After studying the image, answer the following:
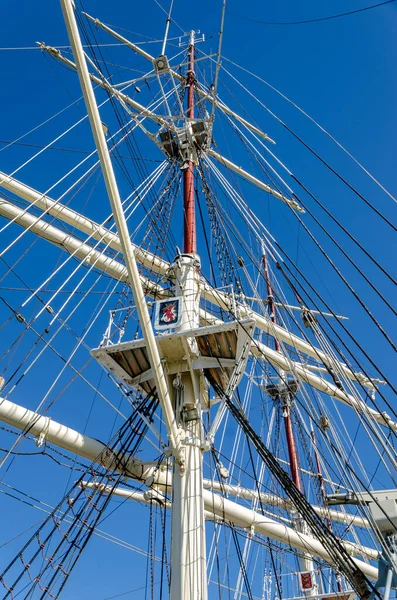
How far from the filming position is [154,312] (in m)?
8.09

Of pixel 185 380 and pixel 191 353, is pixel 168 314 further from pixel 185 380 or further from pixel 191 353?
pixel 185 380

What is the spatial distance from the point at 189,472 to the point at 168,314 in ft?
7.40

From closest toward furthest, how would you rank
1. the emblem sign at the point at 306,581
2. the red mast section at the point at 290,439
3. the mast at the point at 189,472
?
1. the mast at the point at 189,472
2. the emblem sign at the point at 306,581
3. the red mast section at the point at 290,439

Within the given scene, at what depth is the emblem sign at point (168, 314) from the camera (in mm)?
7848

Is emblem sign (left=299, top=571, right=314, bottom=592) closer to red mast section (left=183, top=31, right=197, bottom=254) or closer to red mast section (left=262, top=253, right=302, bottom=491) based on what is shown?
red mast section (left=262, top=253, right=302, bottom=491)

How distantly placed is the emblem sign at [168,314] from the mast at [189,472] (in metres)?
0.16

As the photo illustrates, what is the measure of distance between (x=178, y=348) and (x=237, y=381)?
1.03 meters

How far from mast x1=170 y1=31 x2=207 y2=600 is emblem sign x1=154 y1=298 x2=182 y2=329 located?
161 millimetres

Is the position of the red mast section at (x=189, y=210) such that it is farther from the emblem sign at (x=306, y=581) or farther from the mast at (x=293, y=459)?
the emblem sign at (x=306, y=581)

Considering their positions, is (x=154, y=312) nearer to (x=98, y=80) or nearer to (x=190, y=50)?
(x=98, y=80)

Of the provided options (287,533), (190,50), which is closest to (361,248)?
(287,533)

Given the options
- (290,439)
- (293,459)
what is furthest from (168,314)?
(290,439)

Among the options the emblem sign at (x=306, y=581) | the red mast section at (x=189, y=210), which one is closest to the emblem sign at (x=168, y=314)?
the red mast section at (x=189, y=210)

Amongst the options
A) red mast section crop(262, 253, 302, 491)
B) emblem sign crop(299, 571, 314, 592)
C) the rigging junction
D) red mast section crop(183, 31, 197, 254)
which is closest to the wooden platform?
the rigging junction
